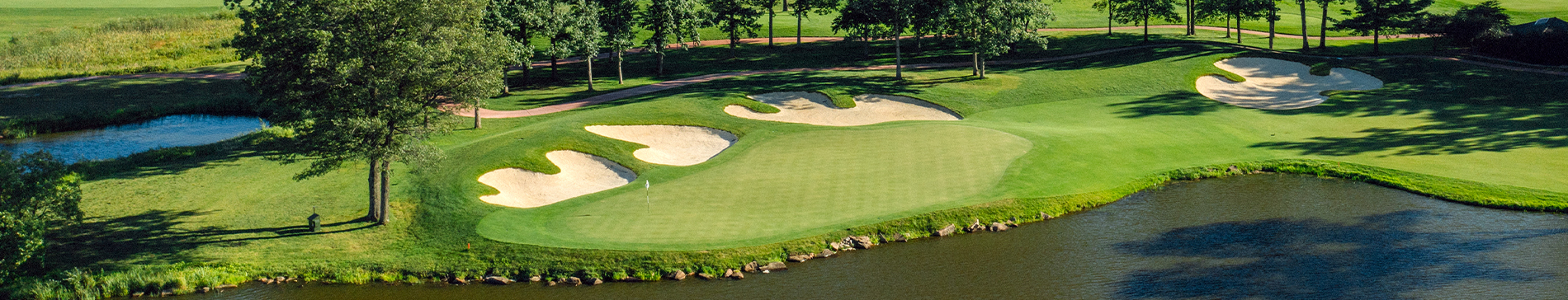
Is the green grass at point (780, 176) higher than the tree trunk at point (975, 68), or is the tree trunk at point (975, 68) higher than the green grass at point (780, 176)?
the tree trunk at point (975, 68)

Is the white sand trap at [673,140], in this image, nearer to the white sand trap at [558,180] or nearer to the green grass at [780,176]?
the green grass at [780,176]

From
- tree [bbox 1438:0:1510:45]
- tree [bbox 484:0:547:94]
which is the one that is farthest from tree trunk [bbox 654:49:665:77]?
tree [bbox 1438:0:1510:45]

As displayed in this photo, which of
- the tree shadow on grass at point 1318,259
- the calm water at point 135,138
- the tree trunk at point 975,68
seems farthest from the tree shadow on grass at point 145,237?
the tree trunk at point 975,68

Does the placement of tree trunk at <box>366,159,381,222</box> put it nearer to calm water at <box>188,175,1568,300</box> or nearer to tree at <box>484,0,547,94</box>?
calm water at <box>188,175,1568,300</box>

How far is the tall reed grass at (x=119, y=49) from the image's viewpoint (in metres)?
66.2

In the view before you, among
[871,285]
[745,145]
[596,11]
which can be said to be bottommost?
[871,285]

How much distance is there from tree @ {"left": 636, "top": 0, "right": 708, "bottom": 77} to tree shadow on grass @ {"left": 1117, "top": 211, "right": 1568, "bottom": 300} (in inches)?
1621

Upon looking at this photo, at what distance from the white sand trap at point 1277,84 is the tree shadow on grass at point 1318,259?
20.4 metres

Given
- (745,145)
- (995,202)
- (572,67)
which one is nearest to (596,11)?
(572,67)

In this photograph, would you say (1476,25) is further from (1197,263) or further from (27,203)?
(27,203)

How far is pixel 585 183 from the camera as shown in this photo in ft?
109

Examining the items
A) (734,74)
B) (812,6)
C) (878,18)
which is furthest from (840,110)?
(812,6)

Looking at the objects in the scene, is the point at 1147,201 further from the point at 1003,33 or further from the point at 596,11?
the point at 596,11

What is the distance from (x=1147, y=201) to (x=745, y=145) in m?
16.3
